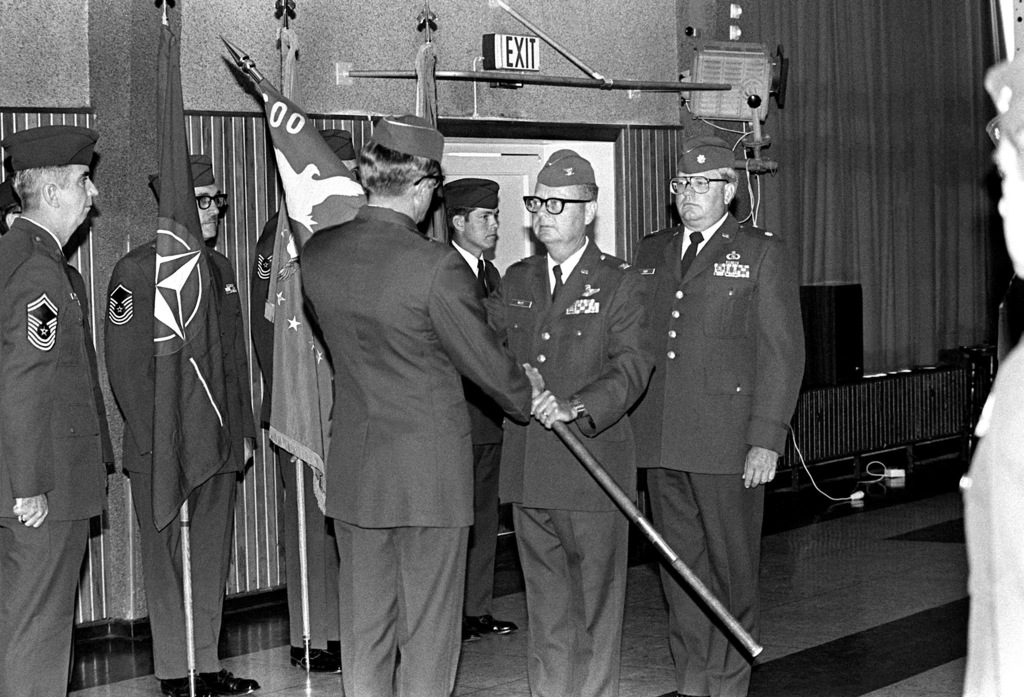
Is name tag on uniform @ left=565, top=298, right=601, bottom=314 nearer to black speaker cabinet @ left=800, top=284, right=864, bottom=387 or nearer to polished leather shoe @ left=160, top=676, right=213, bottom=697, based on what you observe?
polished leather shoe @ left=160, top=676, right=213, bottom=697

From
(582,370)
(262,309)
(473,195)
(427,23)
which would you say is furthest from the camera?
(427,23)

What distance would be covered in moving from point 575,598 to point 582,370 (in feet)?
2.27

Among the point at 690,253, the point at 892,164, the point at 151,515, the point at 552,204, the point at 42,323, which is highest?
the point at 892,164

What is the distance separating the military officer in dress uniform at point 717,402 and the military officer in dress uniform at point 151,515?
149 centimetres

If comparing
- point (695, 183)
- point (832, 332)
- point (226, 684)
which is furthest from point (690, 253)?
point (832, 332)

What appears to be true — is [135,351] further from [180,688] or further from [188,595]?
[180,688]

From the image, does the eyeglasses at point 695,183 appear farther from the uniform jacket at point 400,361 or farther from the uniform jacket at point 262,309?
the uniform jacket at point 262,309

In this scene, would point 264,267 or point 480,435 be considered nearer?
point 264,267

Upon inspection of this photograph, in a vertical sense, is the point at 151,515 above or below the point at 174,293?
below

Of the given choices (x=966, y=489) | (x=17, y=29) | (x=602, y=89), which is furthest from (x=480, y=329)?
(x=602, y=89)

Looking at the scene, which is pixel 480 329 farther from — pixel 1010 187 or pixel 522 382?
pixel 1010 187

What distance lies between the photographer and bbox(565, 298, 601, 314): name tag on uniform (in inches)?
167

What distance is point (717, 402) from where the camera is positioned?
4.54m

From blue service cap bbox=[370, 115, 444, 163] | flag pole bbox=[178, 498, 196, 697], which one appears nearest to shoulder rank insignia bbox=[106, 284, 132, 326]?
flag pole bbox=[178, 498, 196, 697]
